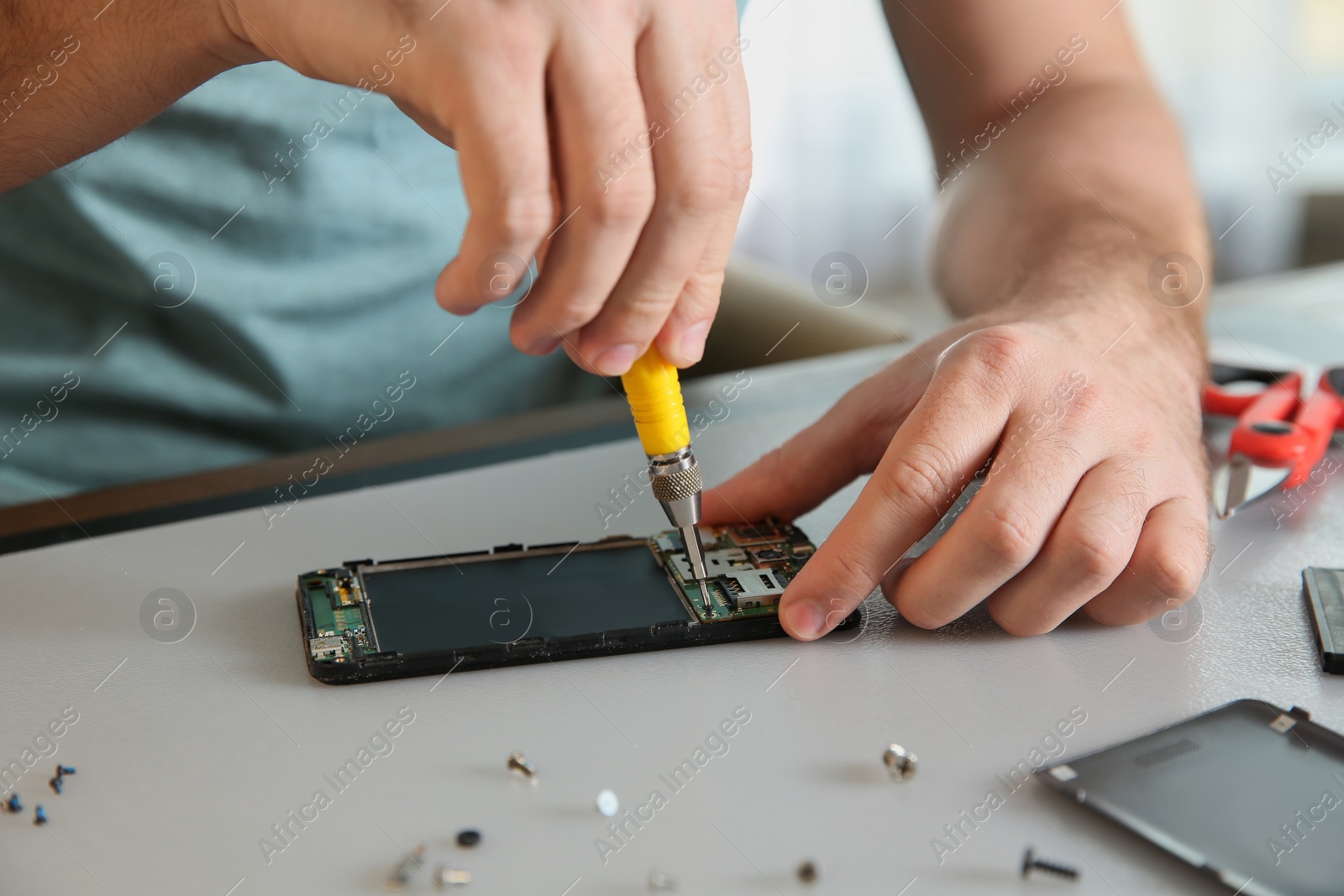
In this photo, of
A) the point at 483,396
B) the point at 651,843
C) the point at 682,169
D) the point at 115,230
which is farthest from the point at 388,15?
the point at 483,396

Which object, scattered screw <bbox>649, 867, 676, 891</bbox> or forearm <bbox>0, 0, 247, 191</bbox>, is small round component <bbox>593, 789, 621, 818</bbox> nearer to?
scattered screw <bbox>649, 867, 676, 891</bbox>

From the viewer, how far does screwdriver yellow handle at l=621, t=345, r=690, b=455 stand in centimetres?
70

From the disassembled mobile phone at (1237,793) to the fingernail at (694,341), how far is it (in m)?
0.31

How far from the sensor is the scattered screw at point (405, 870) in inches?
19.6

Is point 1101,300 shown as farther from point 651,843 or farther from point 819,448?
point 651,843

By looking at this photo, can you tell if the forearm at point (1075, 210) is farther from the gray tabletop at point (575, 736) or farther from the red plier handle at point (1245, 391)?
the gray tabletop at point (575, 736)

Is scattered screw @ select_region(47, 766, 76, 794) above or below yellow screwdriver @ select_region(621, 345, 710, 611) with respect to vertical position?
below

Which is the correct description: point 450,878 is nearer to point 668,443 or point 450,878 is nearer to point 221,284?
point 668,443

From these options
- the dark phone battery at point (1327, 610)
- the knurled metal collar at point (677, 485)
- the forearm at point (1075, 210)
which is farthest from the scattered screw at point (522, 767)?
the forearm at point (1075, 210)

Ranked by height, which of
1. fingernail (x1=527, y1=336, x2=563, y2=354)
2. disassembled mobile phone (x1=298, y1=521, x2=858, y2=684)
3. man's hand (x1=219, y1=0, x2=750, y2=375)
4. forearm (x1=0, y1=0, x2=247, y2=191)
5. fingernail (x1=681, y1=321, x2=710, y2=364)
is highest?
forearm (x1=0, y1=0, x2=247, y2=191)

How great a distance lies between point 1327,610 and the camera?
0.73m

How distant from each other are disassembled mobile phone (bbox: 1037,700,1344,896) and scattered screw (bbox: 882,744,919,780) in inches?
2.5

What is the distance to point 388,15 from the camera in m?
0.59

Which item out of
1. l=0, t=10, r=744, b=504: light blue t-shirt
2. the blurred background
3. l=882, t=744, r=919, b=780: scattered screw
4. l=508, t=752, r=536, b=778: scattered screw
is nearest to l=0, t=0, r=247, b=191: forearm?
l=0, t=10, r=744, b=504: light blue t-shirt
